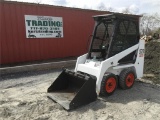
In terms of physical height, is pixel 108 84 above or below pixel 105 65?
below

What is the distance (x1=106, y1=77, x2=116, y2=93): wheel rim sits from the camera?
487 centimetres

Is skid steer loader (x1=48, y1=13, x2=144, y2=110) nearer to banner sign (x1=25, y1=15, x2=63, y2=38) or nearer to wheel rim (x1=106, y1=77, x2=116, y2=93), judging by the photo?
wheel rim (x1=106, y1=77, x2=116, y2=93)

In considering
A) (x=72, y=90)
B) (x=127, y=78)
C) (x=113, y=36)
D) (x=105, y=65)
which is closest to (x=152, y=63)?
(x=127, y=78)

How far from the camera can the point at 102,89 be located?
15.5 feet

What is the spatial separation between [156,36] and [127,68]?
9389 mm

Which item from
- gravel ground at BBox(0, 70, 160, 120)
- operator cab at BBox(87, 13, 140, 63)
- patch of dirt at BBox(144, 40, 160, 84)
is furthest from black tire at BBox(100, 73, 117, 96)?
patch of dirt at BBox(144, 40, 160, 84)

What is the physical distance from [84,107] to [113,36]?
1918 millimetres

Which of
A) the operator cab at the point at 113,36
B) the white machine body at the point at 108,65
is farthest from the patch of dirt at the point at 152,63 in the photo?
the operator cab at the point at 113,36

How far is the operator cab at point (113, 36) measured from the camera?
5.06m

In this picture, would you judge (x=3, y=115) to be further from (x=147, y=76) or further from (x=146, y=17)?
(x=146, y=17)

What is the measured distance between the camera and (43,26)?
9156mm

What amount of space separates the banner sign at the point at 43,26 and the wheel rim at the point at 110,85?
5.17m

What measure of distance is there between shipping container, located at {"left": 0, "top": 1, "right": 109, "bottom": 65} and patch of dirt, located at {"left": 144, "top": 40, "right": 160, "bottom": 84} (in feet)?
11.0

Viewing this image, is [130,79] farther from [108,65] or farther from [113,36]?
[113,36]
